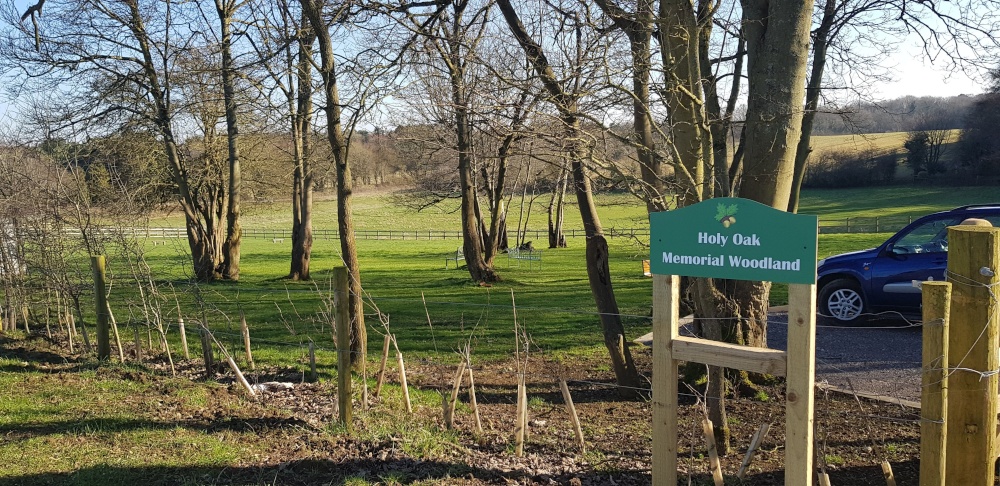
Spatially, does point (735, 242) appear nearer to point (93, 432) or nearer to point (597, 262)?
point (597, 262)

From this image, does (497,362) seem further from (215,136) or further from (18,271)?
(215,136)

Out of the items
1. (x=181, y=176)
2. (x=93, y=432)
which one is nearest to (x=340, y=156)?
(x=93, y=432)

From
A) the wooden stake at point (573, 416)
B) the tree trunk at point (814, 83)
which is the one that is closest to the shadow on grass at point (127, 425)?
the wooden stake at point (573, 416)

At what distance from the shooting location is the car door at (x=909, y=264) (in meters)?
10.6

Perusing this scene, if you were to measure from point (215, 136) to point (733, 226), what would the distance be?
22.9 meters

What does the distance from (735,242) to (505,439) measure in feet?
9.23

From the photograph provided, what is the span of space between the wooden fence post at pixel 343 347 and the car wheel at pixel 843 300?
841 cm

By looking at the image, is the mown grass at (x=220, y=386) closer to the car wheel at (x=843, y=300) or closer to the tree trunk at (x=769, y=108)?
the tree trunk at (x=769, y=108)

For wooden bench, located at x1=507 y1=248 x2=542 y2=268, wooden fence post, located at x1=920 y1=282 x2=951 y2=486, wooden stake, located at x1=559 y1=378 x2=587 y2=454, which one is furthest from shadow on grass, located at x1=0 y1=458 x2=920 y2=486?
wooden bench, located at x1=507 y1=248 x2=542 y2=268

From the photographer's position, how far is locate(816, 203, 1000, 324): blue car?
10.6 metres

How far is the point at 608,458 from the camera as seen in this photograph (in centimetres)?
538

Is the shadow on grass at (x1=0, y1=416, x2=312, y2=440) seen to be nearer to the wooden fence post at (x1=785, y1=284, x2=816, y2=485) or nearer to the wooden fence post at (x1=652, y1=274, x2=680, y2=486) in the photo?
the wooden fence post at (x1=652, y1=274, x2=680, y2=486)

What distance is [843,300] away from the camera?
1141 centimetres

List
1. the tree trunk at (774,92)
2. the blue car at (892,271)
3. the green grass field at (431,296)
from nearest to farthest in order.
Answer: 1. the tree trunk at (774,92)
2. the green grass field at (431,296)
3. the blue car at (892,271)
